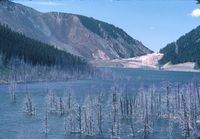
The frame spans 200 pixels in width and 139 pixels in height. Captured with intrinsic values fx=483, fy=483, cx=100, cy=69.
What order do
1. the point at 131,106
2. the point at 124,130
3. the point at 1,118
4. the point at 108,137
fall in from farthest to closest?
the point at 131,106 → the point at 1,118 → the point at 124,130 → the point at 108,137

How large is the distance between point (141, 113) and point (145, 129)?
1081 inches

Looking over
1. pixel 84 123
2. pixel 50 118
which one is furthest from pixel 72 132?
pixel 50 118

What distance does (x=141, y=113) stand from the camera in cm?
14950

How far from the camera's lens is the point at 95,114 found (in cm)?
13775

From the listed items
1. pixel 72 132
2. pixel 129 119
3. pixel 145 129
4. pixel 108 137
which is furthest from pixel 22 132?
pixel 129 119

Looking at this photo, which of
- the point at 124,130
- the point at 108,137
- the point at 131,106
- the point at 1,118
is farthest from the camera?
the point at 131,106

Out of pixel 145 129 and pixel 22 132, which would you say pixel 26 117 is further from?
pixel 145 129

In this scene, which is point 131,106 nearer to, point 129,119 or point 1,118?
point 129,119

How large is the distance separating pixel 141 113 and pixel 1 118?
42471 millimetres

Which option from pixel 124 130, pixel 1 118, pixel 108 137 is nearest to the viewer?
pixel 108 137

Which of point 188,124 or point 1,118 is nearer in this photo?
point 188,124

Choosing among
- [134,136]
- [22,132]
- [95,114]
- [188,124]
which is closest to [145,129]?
[134,136]

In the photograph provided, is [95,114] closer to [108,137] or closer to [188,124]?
[108,137]

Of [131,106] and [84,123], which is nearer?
[84,123]
